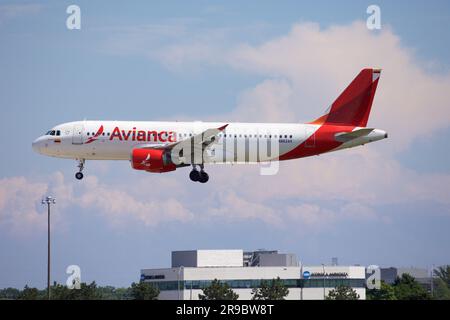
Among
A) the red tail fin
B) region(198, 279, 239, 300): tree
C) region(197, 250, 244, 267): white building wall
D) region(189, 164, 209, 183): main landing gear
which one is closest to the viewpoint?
region(189, 164, 209, 183): main landing gear

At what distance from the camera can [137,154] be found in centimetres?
9606

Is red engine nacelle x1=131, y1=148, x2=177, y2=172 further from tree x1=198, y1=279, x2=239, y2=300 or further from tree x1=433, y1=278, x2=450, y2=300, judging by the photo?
tree x1=433, y1=278, x2=450, y2=300

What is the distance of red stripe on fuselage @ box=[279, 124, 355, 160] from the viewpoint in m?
102

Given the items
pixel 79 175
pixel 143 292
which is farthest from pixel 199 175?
pixel 143 292


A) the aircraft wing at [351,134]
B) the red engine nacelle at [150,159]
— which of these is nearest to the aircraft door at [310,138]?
the aircraft wing at [351,134]

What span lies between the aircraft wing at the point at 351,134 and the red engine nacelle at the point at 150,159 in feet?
60.5

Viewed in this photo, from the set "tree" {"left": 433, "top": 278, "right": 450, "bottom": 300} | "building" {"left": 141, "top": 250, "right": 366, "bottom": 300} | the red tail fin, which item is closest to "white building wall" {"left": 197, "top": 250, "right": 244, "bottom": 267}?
"building" {"left": 141, "top": 250, "right": 366, "bottom": 300}

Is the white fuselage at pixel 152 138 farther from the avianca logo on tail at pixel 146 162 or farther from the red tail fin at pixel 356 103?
the red tail fin at pixel 356 103

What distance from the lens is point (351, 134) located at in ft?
334

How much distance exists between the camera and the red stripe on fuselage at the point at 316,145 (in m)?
102

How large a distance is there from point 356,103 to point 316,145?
870 centimetres
